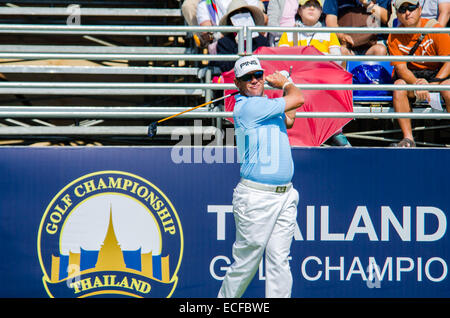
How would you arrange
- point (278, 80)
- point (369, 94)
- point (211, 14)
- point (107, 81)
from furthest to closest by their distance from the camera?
1. point (107, 81)
2. point (211, 14)
3. point (369, 94)
4. point (278, 80)

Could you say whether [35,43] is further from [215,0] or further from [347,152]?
[347,152]

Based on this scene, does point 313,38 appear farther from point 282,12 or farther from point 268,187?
point 268,187

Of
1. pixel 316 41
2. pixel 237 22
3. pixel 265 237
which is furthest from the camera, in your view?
pixel 316 41

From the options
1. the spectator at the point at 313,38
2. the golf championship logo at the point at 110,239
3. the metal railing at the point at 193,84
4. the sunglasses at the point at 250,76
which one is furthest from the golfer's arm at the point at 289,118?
the spectator at the point at 313,38

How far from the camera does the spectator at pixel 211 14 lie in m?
6.43

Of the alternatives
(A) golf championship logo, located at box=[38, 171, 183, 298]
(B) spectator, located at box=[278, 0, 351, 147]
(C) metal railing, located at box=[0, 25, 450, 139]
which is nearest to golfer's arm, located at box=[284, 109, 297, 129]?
(C) metal railing, located at box=[0, 25, 450, 139]

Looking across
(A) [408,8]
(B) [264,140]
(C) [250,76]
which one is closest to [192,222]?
(B) [264,140]

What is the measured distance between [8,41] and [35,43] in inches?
13.3

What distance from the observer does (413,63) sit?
6.19 m

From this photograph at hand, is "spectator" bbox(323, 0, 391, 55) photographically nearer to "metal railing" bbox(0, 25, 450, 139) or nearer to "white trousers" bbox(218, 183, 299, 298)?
"metal railing" bbox(0, 25, 450, 139)

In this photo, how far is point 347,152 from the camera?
5.48 metres

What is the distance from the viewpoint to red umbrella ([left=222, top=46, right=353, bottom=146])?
Result: 5.62 meters

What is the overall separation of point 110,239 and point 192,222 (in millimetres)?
709

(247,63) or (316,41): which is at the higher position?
(316,41)
